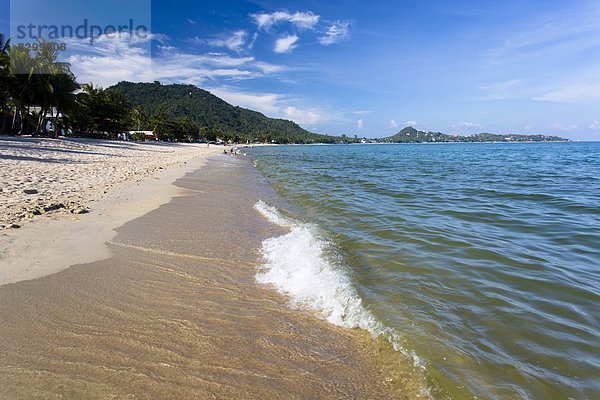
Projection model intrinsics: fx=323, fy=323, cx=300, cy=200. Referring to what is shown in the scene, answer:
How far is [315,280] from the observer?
507 centimetres

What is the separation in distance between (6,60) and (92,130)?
2502 cm

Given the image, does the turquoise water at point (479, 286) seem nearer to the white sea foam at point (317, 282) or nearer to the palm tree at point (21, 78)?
the white sea foam at point (317, 282)

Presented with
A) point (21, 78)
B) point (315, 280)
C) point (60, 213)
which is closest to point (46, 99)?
point (21, 78)

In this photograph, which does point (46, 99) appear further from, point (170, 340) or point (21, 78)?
point (170, 340)

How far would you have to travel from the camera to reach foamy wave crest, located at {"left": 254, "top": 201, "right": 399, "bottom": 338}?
4.09 metres

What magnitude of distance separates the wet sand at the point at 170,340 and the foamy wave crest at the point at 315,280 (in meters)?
0.22

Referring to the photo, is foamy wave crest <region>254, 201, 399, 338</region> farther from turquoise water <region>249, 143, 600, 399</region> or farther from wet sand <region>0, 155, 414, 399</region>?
wet sand <region>0, 155, 414, 399</region>

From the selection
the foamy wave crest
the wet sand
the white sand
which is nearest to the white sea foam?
the foamy wave crest

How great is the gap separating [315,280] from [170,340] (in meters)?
2.39

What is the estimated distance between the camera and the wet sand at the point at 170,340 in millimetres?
2654

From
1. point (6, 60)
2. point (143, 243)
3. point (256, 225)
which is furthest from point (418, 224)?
point (6, 60)

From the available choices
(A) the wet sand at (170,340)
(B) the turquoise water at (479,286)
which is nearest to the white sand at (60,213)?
(A) the wet sand at (170,340)

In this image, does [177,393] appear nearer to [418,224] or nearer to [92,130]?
[418,224]

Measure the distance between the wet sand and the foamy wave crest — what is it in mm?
223
